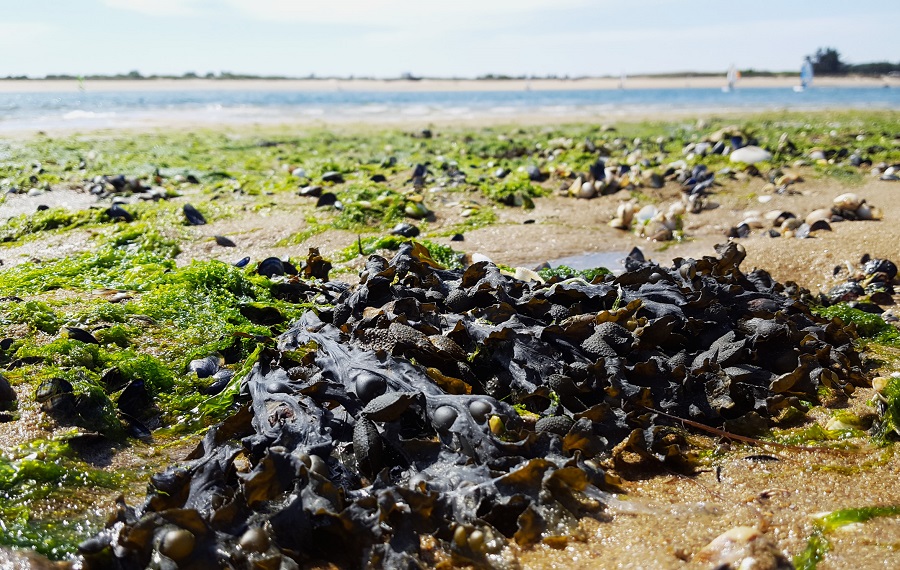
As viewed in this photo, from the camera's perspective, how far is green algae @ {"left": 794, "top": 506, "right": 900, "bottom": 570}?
177cm

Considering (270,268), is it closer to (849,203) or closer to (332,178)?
(332,178)

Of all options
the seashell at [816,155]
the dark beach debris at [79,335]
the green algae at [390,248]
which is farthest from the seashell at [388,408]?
the seashell at [816,155]

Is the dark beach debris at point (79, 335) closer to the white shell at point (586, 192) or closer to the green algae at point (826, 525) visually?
the green algae at point (826, 525)

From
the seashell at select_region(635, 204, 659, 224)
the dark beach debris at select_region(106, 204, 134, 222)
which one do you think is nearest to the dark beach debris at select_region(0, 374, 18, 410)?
the dark beach debris at select_region(106, 204, 134, 222)

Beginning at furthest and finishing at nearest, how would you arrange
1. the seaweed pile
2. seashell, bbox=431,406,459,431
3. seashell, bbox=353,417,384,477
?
seashell, bbox=431,406,459,431
seashell, bbox=353,417,384,477
the seaweed pile

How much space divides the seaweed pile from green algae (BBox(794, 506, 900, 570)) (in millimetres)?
478

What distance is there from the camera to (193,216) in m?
6.25

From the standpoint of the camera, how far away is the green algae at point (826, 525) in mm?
1773

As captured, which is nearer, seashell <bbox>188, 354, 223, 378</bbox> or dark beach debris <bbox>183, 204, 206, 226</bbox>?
seashell <bbox>188, 354, 223, 378</bbox>

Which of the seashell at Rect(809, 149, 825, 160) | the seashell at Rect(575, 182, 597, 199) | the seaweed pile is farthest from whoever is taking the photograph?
the seashell at Rect(809, 149, 825, 160)

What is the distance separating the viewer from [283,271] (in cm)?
434

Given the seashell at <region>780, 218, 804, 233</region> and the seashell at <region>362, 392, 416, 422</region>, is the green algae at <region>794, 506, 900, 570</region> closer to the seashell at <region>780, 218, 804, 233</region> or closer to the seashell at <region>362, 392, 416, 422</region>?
the seashell at <region>362, 392, 416, 422</region>

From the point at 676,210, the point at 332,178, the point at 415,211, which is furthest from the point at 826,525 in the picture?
the point at 332,178

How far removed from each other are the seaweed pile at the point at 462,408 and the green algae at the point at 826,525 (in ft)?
1.57
